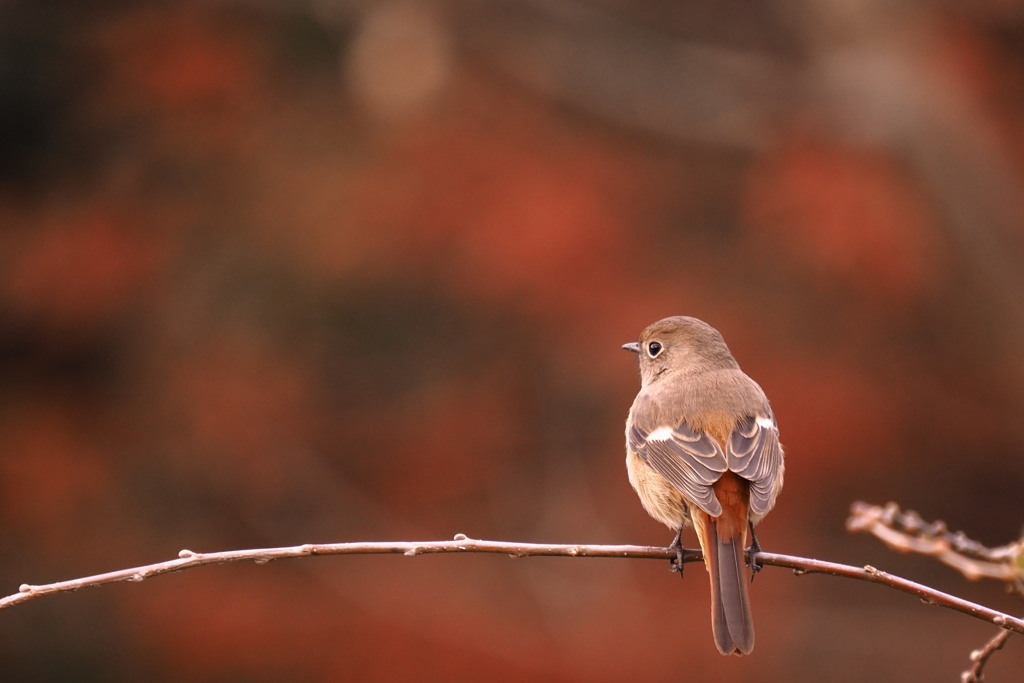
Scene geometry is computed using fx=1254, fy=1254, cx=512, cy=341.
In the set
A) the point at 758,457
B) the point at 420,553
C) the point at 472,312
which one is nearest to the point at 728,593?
the point at 758,457

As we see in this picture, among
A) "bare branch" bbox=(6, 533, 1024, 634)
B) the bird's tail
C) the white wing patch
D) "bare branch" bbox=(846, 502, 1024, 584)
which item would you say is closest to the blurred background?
the white wing patch

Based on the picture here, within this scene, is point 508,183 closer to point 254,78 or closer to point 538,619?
point 254,78

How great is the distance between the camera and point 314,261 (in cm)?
920

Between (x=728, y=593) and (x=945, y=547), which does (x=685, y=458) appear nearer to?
(x=728, y=593)

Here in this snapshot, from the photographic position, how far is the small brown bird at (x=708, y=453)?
357 centimetres

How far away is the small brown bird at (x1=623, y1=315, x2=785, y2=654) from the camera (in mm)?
3574

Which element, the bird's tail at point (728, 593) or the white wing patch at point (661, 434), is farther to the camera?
the white wing patch at point (661, 434)

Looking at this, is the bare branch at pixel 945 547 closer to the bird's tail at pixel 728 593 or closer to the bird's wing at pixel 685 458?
the bird's tail at pixel 728 593

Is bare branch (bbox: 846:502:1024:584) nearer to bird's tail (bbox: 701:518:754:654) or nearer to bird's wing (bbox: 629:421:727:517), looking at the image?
bird's tail (bbox: 701:518:754:654)

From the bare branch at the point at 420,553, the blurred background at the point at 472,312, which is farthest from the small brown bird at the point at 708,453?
the blurred background at the point at 472,312

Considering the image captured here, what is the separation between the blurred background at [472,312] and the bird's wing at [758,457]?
4.30 m

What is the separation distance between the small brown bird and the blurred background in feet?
11.9

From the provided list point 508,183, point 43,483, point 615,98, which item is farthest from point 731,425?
point 43,483

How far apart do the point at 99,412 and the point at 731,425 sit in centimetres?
629
